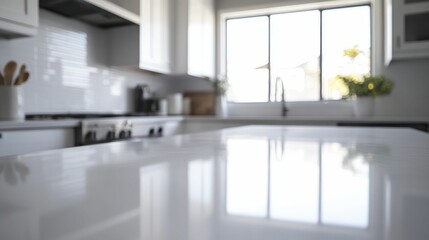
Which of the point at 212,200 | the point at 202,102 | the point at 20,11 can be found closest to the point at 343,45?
the point at 202,102

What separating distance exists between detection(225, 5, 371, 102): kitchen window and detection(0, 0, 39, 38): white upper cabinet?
2.37 m

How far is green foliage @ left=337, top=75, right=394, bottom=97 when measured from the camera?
9.82ft

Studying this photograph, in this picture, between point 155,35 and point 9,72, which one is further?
point 155,35

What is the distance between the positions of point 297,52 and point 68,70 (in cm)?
233

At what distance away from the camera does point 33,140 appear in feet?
5.49

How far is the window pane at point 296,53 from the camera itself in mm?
3559

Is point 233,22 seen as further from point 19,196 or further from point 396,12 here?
point 19,196

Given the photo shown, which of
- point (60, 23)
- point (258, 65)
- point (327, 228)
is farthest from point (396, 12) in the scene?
point (327, 228)

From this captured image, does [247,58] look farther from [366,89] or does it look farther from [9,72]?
[9,72]

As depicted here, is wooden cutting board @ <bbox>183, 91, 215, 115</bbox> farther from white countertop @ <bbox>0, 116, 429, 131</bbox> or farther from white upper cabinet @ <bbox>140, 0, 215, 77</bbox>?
white countertop @ <bbox>0, 116, 429, 131</bbox>

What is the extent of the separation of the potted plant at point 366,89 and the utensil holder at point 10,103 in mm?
2625

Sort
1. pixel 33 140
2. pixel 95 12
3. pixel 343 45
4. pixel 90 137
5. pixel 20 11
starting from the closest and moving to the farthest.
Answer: pixel 33 140 < pixel 20 11 < pixel 90 137 < pixel 95 12 < pixel 343 45

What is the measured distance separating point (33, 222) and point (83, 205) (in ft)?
0.15

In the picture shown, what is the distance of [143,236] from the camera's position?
0.19m
